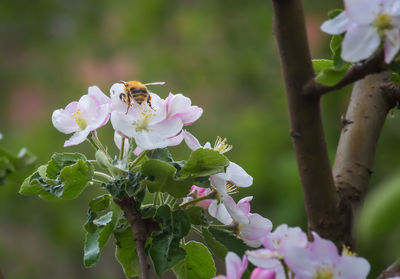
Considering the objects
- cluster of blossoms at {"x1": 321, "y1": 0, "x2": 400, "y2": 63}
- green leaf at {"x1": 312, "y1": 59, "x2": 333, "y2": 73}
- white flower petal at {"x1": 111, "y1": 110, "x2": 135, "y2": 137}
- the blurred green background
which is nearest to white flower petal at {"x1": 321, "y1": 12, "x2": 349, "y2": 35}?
cluster of blossoms at {"x1": 321, "y1": 0, "x2": 400, "y2": 63}

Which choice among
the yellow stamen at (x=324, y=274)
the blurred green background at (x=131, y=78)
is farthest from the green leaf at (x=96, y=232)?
the blurred green background at (x=131, y=78)

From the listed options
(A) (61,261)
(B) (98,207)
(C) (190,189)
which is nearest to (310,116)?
(C) (190,189)

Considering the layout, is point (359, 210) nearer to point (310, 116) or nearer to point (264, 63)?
point (310, 116)

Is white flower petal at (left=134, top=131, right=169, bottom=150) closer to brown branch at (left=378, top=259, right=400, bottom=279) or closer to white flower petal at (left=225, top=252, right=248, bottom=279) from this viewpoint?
white flower petal at (left=225, top=252, right=248, bottom=279)

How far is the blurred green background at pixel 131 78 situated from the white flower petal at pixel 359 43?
5.83 ft

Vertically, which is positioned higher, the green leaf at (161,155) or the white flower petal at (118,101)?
the white flower petal at (118,101)

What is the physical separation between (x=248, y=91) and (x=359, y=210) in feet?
7.86

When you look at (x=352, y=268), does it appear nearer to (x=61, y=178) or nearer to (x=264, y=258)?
(x=264, y=258)

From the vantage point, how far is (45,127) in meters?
2.86

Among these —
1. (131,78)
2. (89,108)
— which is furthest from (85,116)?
(131,78)

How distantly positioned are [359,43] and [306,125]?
0.36 ft

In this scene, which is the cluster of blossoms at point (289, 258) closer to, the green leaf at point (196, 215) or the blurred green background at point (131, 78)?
the green leaf at point (196, 215)

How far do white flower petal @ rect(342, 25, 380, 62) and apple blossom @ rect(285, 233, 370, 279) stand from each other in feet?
0.56

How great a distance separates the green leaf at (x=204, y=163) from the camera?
0.64 meters
